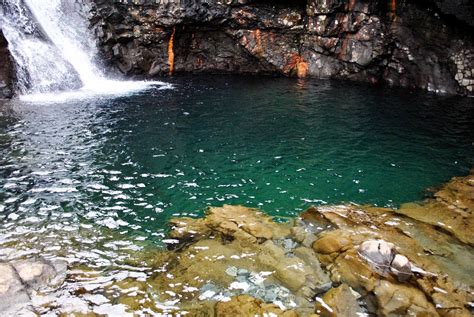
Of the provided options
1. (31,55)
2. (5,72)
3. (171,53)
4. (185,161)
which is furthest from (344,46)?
(5,72)

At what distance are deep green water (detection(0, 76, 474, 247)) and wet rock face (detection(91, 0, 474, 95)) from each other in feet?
11.7

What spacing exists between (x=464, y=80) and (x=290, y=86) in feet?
36.2

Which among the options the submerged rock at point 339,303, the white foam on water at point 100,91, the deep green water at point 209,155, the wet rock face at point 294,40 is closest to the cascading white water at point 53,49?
the white foam on water at point 100,91

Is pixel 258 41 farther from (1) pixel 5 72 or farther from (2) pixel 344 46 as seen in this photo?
(1) pixel 5 72

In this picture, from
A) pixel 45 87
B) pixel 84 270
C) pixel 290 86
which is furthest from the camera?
pixel 290 86

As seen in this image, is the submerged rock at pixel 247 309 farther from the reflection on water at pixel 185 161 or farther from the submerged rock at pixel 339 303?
the reflection on water at pixel 185 161

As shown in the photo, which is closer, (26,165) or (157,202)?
(157,202)

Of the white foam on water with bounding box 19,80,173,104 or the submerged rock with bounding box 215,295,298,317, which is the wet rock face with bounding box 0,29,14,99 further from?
the submerged rock with bounding box 215,295,298,317

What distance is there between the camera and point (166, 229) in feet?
33.0

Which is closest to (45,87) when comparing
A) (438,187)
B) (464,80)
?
(438,187)

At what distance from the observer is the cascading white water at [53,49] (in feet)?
71.9

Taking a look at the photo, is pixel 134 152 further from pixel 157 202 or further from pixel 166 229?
pixel 166 229

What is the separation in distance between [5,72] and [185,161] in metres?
13.7

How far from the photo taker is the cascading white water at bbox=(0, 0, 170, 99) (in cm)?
2192
